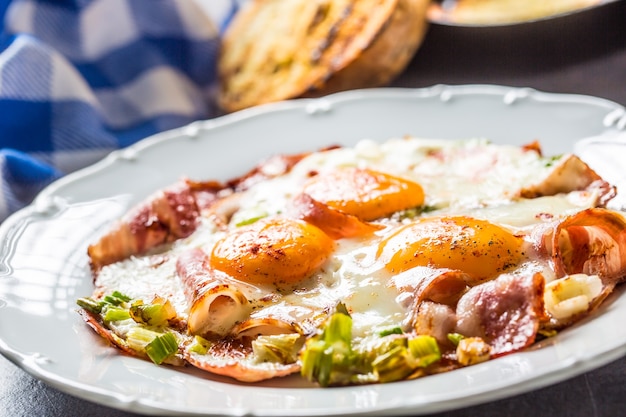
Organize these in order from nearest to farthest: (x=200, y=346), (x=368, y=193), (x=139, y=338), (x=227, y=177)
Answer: (x=200, y=346), (x=139, y=338), (x=368, y=193), (x=227, y=177)

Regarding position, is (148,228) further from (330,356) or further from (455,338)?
(455,338)

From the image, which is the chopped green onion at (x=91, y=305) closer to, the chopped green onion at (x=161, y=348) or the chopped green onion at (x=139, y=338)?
the chopped green onion at (x=139, y=338)

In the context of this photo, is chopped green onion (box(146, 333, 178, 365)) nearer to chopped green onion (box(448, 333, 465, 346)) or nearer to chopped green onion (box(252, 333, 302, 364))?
chopped green onion (box(252, 333, 302, 364))

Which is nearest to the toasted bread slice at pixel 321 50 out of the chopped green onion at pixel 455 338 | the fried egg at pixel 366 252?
the fried egg at pixel 366 252

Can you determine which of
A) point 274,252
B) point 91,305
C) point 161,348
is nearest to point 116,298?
point 91,305

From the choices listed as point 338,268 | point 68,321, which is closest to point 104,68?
point 68,321

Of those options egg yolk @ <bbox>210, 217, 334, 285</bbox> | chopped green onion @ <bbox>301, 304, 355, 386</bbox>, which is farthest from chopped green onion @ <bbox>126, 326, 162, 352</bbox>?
chopped green onion @ <bbox>301, 304, 355, 386</bbox>
